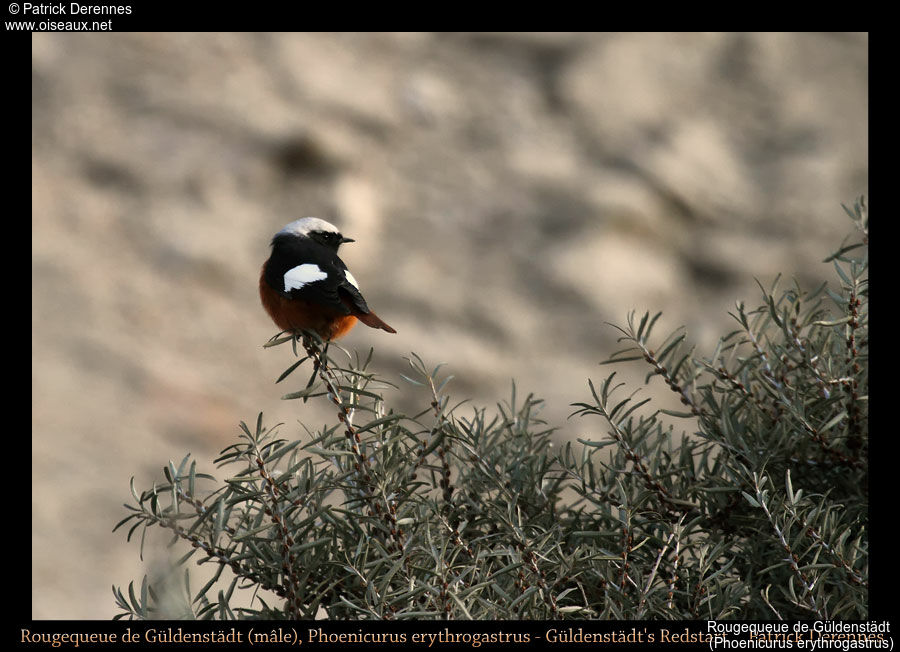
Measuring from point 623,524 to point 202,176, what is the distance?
10.7 ft

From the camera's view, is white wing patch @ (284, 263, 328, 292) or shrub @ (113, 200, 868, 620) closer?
shrub @ (113, 200, 868, 620)

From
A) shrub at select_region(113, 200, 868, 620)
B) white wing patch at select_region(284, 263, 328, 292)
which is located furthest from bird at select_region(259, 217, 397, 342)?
shrub at select_region(113, 200, 868, 620)

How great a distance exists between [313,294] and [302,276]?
37 mm

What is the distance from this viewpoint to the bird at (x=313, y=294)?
3.40ft

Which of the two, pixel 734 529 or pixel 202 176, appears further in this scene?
pixel 202 176

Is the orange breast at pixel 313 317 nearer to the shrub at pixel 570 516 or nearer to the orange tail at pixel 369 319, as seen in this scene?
the orange tail at pixel 369 319

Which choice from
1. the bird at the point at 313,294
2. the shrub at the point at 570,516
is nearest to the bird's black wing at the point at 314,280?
the bird at the point at 313,294

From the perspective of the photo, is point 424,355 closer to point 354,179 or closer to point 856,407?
point 354,179

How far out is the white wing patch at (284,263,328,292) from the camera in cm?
105

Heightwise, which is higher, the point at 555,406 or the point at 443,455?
the point at 555,406

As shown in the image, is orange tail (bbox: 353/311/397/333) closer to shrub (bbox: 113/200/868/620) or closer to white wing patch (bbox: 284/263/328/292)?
white wing patch (bbox: 284/263/328/292)
